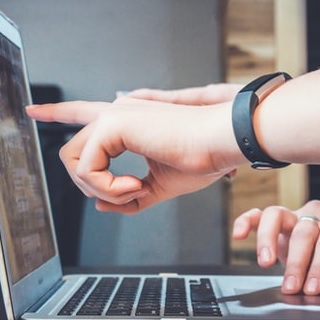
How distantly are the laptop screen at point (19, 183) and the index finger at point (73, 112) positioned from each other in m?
0.05

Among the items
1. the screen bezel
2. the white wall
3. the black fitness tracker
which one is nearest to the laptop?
the screen bezel

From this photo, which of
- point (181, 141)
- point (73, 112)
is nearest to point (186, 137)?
point (181, 141)

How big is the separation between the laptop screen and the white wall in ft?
0.76

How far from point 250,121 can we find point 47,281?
0.32 meters

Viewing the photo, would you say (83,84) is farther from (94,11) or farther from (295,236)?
(295,236)

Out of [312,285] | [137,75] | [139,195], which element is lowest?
[312,285]

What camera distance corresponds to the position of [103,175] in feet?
1.79

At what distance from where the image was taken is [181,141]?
1.76 ft

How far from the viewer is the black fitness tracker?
52 cm

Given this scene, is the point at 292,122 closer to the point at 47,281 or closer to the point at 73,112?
the point at 73,112

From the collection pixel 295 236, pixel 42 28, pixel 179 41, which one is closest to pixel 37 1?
pixel 42 28

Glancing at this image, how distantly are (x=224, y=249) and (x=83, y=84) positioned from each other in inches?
15.2

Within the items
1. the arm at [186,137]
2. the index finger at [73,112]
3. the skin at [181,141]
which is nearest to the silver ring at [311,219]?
the skin at [181,141]

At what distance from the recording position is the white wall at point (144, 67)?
3.38ft
